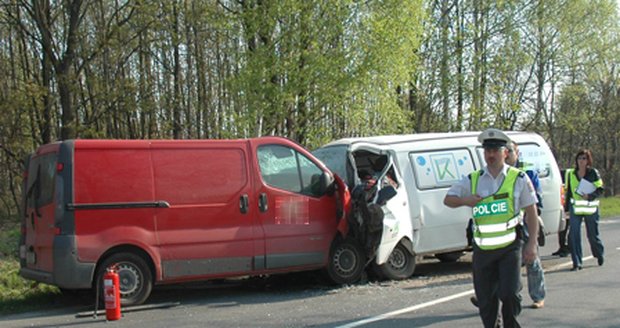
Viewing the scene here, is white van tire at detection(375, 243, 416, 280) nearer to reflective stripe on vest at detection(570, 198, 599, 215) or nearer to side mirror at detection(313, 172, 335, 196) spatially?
side mirror at detection(313, 172, 335, 196)

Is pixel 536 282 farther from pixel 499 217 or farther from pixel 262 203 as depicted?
pixel 262 203

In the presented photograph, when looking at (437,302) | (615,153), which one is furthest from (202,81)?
(615,153)

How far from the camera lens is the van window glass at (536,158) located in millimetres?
10680

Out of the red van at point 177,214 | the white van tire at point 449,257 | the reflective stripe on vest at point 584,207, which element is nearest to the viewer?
the red van at point 177,214

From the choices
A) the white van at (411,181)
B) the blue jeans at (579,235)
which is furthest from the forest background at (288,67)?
the blue jeans at (579,235)

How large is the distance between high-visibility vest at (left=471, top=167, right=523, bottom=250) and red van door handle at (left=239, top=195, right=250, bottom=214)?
12.5ft

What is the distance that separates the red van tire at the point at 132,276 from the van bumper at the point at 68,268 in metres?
0.21

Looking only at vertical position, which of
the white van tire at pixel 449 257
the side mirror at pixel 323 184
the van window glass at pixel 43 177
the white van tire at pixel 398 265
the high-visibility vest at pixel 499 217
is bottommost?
the white van tire at pixel 449 257

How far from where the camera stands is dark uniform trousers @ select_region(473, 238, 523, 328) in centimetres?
500

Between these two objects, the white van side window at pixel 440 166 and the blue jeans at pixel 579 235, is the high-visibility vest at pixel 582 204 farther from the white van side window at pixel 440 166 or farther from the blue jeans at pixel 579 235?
the white van side window at pixel 440 166

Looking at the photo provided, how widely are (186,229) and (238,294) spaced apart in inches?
51.7

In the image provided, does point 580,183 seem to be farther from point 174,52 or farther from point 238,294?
point 174,52

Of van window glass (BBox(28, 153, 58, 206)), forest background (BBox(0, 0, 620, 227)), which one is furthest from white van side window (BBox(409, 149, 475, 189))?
forest background (BBox(0, 0, 620, 227))

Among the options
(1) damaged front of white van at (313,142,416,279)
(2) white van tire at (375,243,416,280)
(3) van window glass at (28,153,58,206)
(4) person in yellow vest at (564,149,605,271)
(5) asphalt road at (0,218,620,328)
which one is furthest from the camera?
(4) person in yellow vest at (564,149,605,271)
